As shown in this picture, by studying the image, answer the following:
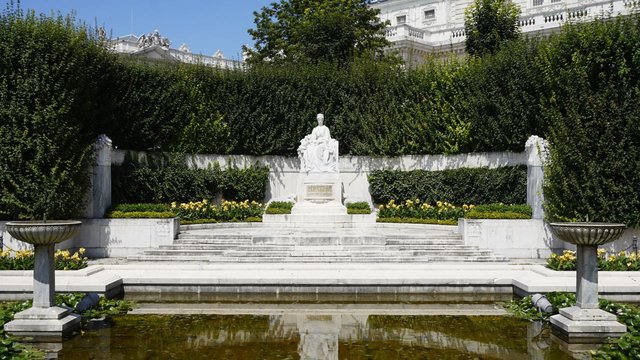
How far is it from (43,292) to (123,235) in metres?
8.88

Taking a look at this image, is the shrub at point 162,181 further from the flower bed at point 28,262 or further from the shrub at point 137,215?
the flower bed at point 28,262

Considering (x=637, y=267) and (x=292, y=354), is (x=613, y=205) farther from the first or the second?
(x=292, y=354)

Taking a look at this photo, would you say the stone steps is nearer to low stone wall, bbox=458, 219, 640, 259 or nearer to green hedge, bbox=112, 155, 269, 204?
low stone wall, bbox=458, 219, 640, 259

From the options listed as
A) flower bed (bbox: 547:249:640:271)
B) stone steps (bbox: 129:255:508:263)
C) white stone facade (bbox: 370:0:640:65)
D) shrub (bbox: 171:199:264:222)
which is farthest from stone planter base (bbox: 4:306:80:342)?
white stone facade (bbox: 370:0:640:65)

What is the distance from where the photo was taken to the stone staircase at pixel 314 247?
1570 cm

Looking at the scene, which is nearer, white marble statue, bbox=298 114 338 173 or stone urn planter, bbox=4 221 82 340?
stone urn planter, bbox=4 221 82 340

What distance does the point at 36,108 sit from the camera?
647 inches

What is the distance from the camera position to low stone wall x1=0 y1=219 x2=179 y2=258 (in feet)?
58.0

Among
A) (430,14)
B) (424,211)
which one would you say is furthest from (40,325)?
(430,14)

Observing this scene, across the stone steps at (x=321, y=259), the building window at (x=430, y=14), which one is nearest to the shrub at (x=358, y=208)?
the stone steps at (x=321, y=259)

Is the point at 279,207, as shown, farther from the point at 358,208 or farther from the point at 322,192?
the point at 358,208

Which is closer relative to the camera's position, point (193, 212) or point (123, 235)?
point (123, 235)

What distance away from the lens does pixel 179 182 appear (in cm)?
2228

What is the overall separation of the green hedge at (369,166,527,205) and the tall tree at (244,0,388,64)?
26.6 feet
